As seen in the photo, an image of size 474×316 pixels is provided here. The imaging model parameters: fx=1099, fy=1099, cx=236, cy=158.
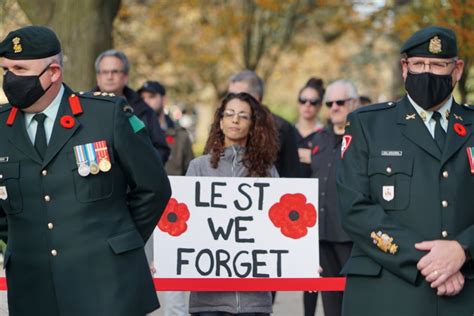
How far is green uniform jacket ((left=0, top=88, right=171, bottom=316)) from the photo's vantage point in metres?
5.23

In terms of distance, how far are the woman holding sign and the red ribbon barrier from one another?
0.05m

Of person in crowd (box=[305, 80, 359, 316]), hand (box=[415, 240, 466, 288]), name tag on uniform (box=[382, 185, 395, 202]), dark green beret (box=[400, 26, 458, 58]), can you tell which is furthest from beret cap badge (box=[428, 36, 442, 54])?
person in crowd (box=[305, 80, 359, 316])

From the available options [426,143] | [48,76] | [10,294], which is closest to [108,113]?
[48,76]

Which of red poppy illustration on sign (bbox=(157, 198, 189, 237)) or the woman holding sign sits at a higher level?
the woman holding sign

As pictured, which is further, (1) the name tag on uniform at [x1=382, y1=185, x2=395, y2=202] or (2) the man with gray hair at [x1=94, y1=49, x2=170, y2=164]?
(2) the man with gray hair at [x1=94, y1=49, x2=170, y2=164]

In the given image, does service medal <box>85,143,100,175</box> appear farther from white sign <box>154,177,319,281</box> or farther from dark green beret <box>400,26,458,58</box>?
white sign <box>154,177,319,281</box>

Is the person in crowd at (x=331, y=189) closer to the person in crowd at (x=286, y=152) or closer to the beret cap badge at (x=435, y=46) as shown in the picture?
the person in crowd at (x=286, y=152)

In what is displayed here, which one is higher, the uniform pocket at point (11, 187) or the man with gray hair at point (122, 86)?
the man with gray hair at point (122, 86)

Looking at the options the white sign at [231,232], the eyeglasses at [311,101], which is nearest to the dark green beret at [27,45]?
the white sign at [231,232]

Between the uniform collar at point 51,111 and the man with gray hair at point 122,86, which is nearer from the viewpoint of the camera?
the uniform collar at point 51,111

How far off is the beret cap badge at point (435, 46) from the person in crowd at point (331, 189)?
302 centimetres

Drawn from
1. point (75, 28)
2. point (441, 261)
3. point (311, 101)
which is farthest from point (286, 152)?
point (75, 28)

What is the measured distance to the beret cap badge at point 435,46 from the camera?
5.59m

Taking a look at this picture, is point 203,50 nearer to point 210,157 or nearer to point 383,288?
point 210,157
